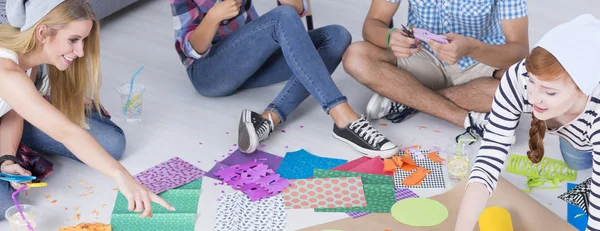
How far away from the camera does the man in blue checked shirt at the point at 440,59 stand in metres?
2.59

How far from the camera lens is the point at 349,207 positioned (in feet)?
7.68

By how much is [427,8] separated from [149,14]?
1.56 m

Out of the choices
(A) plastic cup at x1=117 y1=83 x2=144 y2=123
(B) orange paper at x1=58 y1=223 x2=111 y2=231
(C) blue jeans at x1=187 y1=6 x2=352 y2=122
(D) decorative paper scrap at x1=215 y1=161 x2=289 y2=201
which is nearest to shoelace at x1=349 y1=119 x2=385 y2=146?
(C) blue jeans at x1=187 y1=6 x2=352 y2=122

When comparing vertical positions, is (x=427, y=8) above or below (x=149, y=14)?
above

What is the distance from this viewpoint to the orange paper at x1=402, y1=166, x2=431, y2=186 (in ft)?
8.12

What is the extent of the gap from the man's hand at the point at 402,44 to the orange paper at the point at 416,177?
39 cm

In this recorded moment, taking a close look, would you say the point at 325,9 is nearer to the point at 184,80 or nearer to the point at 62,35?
the point at 184,80

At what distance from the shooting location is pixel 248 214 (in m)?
2.31

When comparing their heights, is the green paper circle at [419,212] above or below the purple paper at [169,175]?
above

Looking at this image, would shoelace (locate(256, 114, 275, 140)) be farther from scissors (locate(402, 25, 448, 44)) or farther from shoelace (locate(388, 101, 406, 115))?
scissors (locate(402, 25, 448, 44))

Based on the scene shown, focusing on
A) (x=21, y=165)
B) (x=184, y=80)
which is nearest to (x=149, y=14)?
(x=184, y=80)

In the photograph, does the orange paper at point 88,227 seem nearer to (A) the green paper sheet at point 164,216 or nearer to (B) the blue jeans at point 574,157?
(A) the green paper sheet at point 164,216

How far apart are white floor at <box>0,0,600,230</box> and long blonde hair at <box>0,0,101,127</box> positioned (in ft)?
0.81

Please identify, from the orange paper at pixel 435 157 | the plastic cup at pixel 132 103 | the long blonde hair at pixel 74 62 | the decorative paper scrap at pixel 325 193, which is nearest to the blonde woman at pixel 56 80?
the long blonde hair at pixel 74 62
